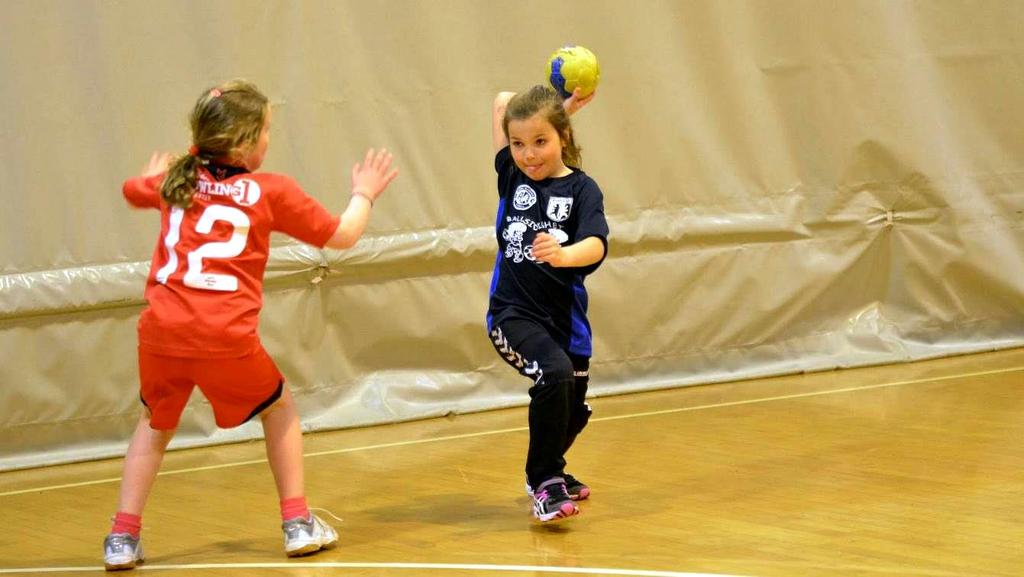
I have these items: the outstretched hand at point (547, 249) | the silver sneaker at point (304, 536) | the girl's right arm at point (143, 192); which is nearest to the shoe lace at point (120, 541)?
the silver sneaker at point (304, 536)

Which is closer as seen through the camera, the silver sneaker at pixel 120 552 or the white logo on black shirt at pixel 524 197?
the silver sneaker at pixel 120 552

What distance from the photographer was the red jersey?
132 inches

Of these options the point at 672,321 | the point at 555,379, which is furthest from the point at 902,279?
the point at 555,379

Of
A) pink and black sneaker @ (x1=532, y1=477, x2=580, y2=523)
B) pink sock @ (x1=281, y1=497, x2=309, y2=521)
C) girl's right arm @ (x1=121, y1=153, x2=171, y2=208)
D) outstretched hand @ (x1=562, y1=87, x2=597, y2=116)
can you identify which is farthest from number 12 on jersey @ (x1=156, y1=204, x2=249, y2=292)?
outstretched hand @ (x1=562, y1=87, x2=597, y2=116)

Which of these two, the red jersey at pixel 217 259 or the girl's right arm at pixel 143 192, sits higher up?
the girl's right arm at pixel 143 192

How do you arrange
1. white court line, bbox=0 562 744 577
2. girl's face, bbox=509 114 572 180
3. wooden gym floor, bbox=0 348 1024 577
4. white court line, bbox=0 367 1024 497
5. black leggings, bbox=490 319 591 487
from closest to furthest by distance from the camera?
white court line, bbox=0 562 744 577
wooden gym floor, bbox=0 348 1024 577
black leggings, bbox=490 319 591 487
girl's face, bbox=509 114 572 180
white court line, bbox=0 367 1024 497

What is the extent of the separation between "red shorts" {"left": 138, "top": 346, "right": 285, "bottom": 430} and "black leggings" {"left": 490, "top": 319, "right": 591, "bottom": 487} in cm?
73

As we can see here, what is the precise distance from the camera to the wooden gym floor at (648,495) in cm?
333

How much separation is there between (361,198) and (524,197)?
0.60 metres

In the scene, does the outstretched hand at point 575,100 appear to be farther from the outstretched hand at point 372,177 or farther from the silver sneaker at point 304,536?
the silver sneaker at point 304,536

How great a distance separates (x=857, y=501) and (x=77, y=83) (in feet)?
11.6

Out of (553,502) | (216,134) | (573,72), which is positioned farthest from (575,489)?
(216,134)

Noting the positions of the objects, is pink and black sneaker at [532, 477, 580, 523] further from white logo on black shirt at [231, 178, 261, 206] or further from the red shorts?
white logo on black shirt at [231, 178, 261, 206]

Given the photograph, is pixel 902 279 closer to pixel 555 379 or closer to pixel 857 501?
pixel 857 501
